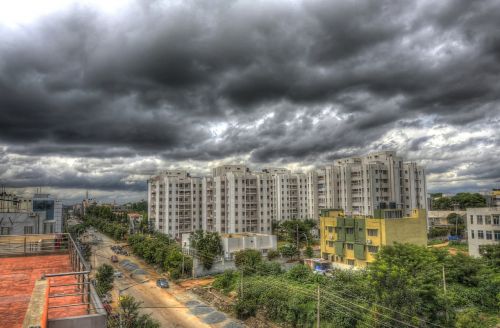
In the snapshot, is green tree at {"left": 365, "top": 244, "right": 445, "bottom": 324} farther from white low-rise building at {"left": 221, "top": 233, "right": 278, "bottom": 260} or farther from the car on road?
white low-rise building at {"left": 221, "top": 233, "right": 278, "bottom": 260}

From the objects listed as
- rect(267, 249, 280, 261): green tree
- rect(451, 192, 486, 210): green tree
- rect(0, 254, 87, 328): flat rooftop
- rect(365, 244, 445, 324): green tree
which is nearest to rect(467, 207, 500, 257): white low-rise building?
rect(365, 244, 445, 324): green tree

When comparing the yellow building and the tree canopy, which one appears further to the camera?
the tree canopy

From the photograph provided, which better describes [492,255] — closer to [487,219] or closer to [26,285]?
[487,219]

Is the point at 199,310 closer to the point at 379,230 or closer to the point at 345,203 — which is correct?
the point at 379,230

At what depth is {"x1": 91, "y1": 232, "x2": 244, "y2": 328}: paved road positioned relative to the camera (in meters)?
35.1

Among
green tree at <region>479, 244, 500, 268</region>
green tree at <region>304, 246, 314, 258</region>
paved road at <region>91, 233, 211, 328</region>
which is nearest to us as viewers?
paved road at <region>91, 233, 211, 328</region>

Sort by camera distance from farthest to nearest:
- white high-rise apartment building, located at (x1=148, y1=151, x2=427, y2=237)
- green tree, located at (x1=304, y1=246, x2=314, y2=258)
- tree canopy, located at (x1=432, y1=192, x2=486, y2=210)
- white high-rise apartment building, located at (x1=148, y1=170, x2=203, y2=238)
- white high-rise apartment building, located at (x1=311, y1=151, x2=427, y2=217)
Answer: tree canopy, located at (x1=432, y1=192, x2=486, y2=210) → white high-rise apartment building, located at (x1=148, y1=170, x2=203, y2=238) → white high-rise apartment building, located at (x1=148, y1=151, x2=427, y2=237) → white high-rise apartment building, located at (x1=311, y1=151, x2=427, y2=217) → green tree, located at (x1=304, y1=246, x2=314, y2=258)

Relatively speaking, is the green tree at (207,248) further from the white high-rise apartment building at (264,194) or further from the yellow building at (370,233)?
the white high-rise apartment building at (264,194)

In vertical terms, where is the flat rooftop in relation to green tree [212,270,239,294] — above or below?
above

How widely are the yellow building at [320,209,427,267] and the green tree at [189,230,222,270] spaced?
17.7 meters

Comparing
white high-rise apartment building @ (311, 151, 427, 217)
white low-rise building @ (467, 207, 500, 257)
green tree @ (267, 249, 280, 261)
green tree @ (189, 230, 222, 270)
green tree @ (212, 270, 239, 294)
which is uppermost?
white high-rise apartment building @ (311, 151, 427, 217)

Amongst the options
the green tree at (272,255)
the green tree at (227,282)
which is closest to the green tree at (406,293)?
the green tree at (227,282)

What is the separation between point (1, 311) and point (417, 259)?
32846 mm

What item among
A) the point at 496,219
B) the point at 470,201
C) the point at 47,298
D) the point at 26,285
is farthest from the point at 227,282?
the point at 470,201
